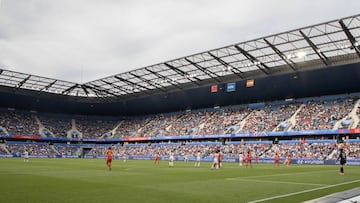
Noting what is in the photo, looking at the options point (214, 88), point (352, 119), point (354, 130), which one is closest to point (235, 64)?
point (214, 88)

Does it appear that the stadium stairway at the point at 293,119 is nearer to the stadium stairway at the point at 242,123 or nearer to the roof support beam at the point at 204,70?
the stadium stairway at the point at 242,123

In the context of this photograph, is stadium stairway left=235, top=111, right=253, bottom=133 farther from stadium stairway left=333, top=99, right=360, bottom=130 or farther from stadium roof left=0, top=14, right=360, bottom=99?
stadium stairway left=333, top=99, right=360, bottom=130

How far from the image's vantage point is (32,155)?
258 feet

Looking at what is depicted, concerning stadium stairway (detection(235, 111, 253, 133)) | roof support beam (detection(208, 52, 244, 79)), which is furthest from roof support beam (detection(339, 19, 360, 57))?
stadium stairway (detection(235, 111, 253, 133))

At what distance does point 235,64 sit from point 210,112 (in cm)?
2565

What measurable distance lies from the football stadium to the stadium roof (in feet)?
0.55

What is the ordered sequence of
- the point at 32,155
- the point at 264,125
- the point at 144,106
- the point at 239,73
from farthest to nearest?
the point at 144,106 < the point at 32,155 < the point at 264,125 < the point at 239,73

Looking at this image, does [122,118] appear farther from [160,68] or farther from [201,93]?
[160,68]

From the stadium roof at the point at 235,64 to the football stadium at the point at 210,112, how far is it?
6.6 inches

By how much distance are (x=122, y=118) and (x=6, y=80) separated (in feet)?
125

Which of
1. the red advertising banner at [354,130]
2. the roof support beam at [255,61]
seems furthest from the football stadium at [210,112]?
the roof support beam at [255,61]

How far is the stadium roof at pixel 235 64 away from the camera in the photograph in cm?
4294

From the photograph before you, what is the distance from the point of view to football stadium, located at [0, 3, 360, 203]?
43.7 metres

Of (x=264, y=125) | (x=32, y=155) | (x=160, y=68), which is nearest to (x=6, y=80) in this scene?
(x=32, y=155)
